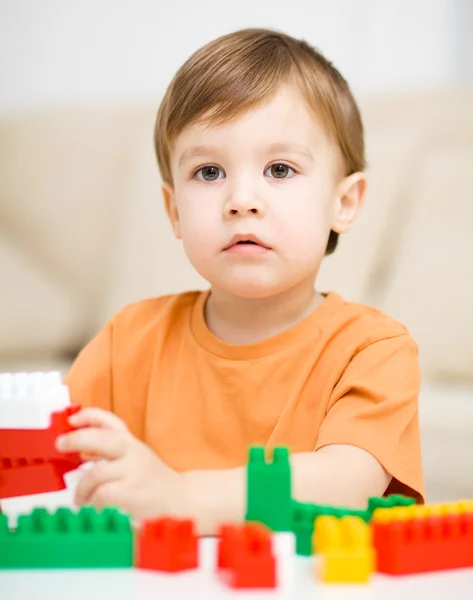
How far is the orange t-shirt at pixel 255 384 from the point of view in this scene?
32.9 inches

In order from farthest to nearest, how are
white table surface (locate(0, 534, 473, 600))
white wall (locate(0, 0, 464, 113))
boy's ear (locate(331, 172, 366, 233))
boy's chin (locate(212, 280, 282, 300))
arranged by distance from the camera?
white wall (locate(0, 0, 464, 113)), boy's ear (locate(331, 172, 366, 233)), boy's chin (locate(212, 280, 282, 300)), white table surface (locate(0, 534, 473, 600))

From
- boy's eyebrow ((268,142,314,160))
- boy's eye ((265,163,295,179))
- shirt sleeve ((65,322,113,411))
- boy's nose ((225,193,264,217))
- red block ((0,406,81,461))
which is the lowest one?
red block ((0,406,81,461))

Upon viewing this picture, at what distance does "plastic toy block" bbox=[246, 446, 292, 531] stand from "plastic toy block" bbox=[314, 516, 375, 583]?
0.09ft

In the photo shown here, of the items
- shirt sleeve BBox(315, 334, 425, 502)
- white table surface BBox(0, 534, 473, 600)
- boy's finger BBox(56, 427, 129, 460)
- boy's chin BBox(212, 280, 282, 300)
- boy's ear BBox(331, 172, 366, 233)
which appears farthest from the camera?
boy's ear BBox(331, 172, 366, 233)

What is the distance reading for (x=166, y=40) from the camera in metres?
1.63

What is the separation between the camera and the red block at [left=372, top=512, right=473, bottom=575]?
49 cm

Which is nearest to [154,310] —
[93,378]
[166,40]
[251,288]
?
[93,378]

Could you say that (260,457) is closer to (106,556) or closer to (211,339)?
(106,556)

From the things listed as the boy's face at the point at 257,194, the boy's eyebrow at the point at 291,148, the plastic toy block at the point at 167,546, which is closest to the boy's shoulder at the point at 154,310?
the boy's face at the point at 257,194

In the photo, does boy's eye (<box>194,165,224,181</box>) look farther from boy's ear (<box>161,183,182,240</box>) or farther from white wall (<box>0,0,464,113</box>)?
white wall (<box>0,0,464,113</box>)

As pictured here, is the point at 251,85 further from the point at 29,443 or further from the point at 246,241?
the point at 29,443

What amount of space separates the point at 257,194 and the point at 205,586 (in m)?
0.47

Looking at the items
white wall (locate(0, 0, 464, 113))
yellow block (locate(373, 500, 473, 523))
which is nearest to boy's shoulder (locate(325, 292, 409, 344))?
yellow block (locate(373, 500, 473, 523))

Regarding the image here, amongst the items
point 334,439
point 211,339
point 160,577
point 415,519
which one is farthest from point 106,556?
point 211,339
